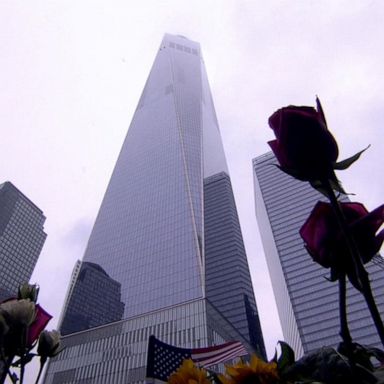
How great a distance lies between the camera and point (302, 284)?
269 feet

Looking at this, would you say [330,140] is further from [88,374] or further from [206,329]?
[88,374]

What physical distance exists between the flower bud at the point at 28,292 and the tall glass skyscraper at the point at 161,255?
4561 cm

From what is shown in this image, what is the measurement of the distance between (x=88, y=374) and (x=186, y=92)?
87.4m

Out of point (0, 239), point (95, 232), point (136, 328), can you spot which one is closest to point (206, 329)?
point (136, 328)

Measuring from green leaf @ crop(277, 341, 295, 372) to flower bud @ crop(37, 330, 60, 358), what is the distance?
1.24m

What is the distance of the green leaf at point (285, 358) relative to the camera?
35.2 inches

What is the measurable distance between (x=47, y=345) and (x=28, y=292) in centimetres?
28

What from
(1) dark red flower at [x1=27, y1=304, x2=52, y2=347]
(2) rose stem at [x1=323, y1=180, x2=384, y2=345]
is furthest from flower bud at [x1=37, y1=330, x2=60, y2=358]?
(2) rose stem at [x1=323, y1=180, x2=384, y2=345]

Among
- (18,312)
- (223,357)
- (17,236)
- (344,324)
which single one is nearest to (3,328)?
(18,312)

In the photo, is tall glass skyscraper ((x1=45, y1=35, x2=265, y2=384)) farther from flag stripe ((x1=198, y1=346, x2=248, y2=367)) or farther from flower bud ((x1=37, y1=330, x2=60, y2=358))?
flower bud ((x1=37, y1=330, x2=60, y2=358))

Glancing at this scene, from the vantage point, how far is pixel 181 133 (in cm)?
8944

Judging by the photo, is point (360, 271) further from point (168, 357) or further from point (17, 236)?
point (17, 236)

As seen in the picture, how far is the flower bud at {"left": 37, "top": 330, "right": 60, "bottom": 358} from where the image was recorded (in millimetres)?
1641

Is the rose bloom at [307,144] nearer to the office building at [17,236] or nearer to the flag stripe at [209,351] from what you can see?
the flag stripe at [209,351]
